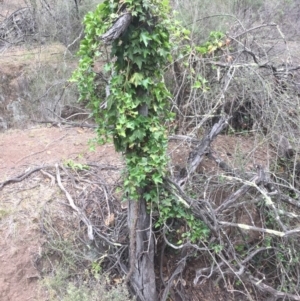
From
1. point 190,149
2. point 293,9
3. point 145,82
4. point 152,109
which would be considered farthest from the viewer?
point 293,9

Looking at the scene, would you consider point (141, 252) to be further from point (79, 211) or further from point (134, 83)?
point (134, 83)

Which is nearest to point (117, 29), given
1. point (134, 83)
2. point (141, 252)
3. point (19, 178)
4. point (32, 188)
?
point (134, 83)

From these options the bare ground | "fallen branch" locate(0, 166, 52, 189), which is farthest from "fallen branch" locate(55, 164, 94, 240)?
"fallen branch" locate(0, 166, 52, 189)

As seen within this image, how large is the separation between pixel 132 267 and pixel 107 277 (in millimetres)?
275

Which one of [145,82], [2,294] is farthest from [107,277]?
[145,82]

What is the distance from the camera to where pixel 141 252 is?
3.99 metres

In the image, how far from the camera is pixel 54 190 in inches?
183

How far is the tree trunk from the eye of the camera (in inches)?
153

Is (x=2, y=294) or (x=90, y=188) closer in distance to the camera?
(x=2, y=294)

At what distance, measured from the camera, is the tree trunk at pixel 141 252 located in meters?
3.88

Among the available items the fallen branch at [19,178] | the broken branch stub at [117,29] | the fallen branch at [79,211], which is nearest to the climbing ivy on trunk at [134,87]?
the broken branch stub at [117,29]

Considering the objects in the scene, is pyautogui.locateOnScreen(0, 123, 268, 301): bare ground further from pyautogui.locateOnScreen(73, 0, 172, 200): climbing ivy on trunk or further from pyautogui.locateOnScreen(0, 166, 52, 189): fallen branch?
pyautogui.locateOnScreen(73, 0, 172, 200): climbing ivy on trunk

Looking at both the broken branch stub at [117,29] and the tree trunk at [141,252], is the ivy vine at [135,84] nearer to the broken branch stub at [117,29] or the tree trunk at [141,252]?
the broken branch stub at [117,29]

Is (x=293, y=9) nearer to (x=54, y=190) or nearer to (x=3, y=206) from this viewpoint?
(x=54, y=190)
